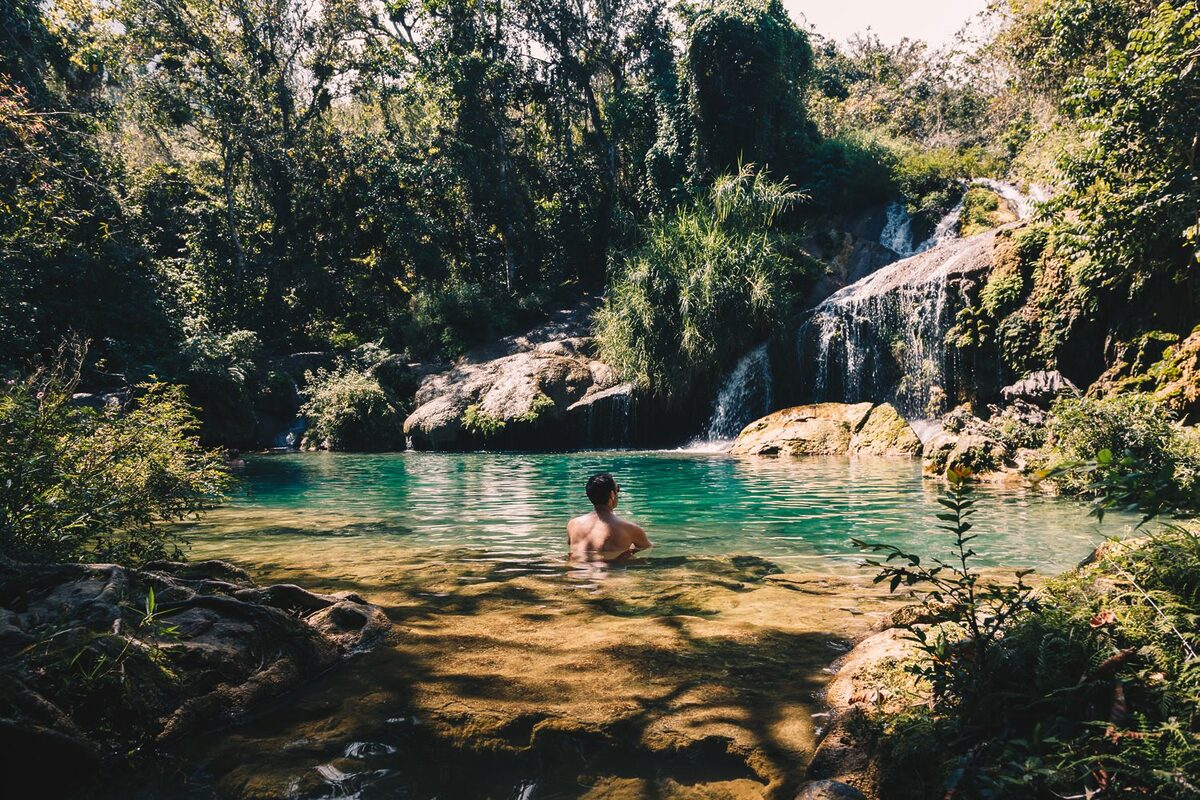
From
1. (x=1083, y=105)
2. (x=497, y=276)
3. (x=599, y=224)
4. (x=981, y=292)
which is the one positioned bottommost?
(x=981, y=292)

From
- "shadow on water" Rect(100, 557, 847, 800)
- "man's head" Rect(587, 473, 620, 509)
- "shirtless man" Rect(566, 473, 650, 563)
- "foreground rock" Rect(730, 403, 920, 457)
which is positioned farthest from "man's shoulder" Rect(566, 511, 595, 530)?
"foreground rock" Rect(730, 403, 920, 457)

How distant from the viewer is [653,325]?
741 inches

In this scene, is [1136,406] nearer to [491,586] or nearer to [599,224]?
[491,586]

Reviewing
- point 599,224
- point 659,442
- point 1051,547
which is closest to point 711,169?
point 599,224

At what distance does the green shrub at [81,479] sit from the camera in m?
3.60

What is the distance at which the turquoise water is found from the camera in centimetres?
650

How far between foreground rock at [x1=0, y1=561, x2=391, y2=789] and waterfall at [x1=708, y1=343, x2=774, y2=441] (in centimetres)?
1536

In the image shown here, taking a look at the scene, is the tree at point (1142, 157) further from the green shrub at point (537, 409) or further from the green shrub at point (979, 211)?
the green shrub at point (537, 409)

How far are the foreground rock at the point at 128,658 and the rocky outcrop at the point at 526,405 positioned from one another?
1570 cm

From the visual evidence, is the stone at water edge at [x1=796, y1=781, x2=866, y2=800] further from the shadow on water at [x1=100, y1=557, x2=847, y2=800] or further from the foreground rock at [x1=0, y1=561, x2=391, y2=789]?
the foreground rock at [x1=0, y1=561, x2=391, y2=789]

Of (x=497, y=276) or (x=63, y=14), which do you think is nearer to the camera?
(x=63, y=14)

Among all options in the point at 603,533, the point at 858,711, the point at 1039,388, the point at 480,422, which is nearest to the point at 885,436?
the point at 1039,388

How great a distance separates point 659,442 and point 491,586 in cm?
1447

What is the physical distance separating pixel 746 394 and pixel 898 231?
9724 millimetres
